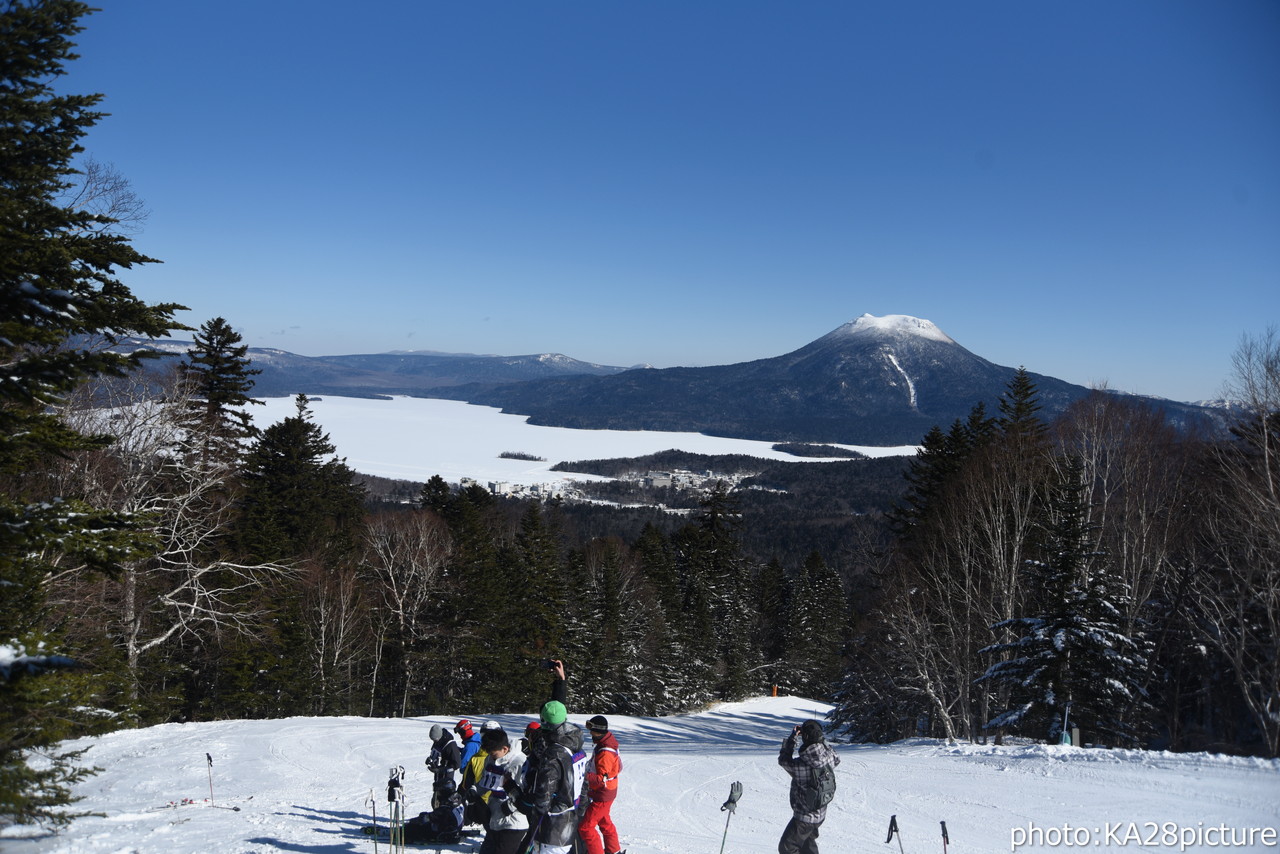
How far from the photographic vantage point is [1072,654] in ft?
53.2

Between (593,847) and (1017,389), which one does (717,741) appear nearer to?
(593,847)

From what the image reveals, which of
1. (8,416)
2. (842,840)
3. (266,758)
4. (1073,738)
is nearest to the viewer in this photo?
(8,416)

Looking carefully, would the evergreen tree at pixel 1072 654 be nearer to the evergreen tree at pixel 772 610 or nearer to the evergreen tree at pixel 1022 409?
the evergreen tree at pixel 1022 409

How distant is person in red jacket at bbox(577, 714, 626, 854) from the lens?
6617mm

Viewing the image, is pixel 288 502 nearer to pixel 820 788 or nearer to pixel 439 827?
pixel 439 827

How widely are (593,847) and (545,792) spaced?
1341 millimetres

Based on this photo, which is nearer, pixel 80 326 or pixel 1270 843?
pixel 80 326

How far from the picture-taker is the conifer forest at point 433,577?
6371 mm

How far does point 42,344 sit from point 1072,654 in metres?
19.4

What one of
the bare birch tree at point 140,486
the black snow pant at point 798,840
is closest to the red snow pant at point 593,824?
the black snow pant at point 798,840

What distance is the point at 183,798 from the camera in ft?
33.7

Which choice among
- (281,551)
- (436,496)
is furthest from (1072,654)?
(436,496)

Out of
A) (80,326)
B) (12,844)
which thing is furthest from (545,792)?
(80,326)

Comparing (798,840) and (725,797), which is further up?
(798,840)
